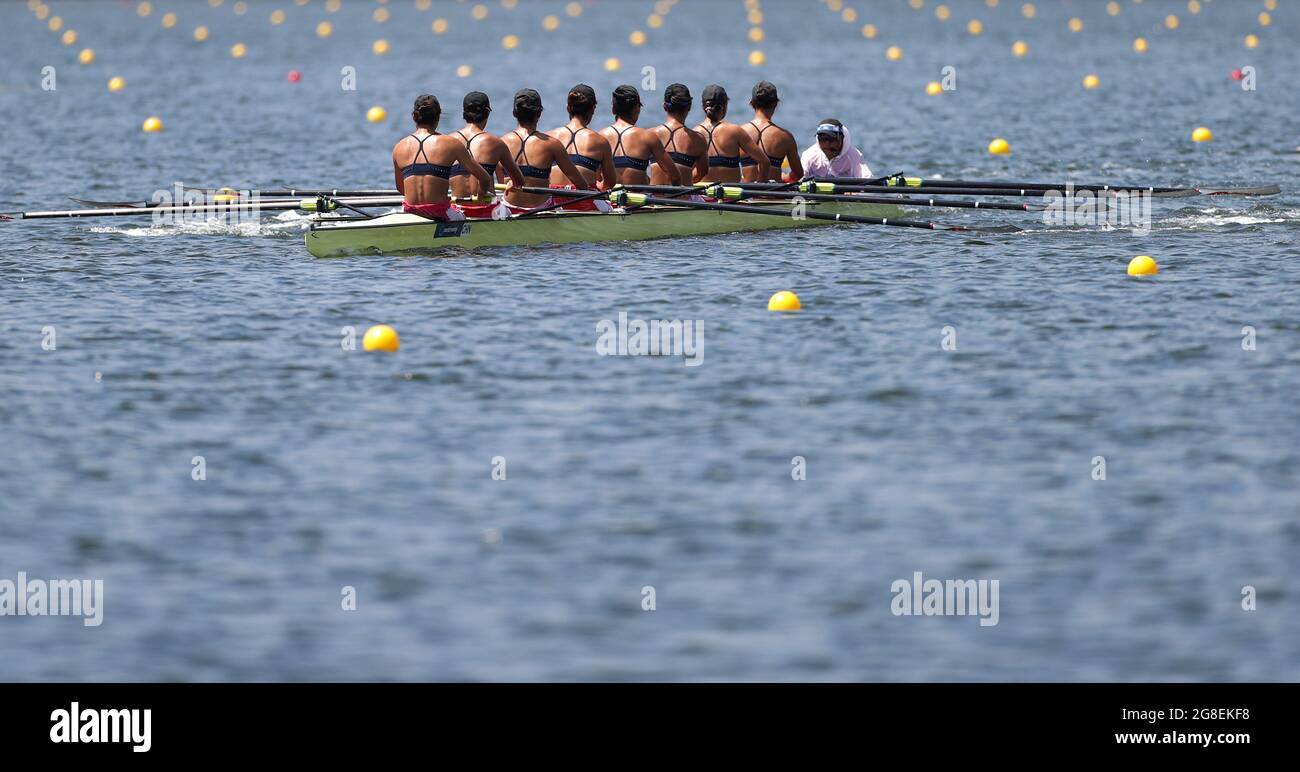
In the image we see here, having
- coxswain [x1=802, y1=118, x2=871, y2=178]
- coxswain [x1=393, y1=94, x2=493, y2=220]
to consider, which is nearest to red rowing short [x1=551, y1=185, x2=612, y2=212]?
coxswain [x1=393, y1=94, x2=493, y2=220]

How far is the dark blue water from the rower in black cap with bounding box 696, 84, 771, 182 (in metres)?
1.35

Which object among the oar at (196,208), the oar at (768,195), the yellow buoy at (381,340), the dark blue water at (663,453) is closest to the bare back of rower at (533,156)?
the oar at (768,195)

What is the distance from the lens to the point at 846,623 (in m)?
9.06

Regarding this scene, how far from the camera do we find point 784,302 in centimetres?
1605

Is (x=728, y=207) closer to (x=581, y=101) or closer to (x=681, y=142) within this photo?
(x=681, y=142)

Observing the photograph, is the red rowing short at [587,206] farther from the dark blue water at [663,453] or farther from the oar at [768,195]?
the dark blue water at [663,453]

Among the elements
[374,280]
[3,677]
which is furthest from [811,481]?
[374,280]

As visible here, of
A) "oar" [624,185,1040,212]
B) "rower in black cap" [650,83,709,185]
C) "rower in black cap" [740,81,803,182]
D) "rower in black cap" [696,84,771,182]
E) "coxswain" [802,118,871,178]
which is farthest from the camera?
"coxswain" [802,118,871,178]

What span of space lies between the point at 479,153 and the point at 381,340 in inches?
208

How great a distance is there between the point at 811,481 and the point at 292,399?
406 cm

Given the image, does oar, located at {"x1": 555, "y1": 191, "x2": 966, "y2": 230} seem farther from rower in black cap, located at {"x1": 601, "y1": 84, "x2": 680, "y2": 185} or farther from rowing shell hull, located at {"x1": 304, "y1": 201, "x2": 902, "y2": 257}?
rower in black cap, located at {"x1": 601, "y1": 84, "x2": 680, "y2": 185}

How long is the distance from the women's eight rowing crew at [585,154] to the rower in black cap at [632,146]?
0.04 ft

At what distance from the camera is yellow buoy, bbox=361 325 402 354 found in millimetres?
14562
